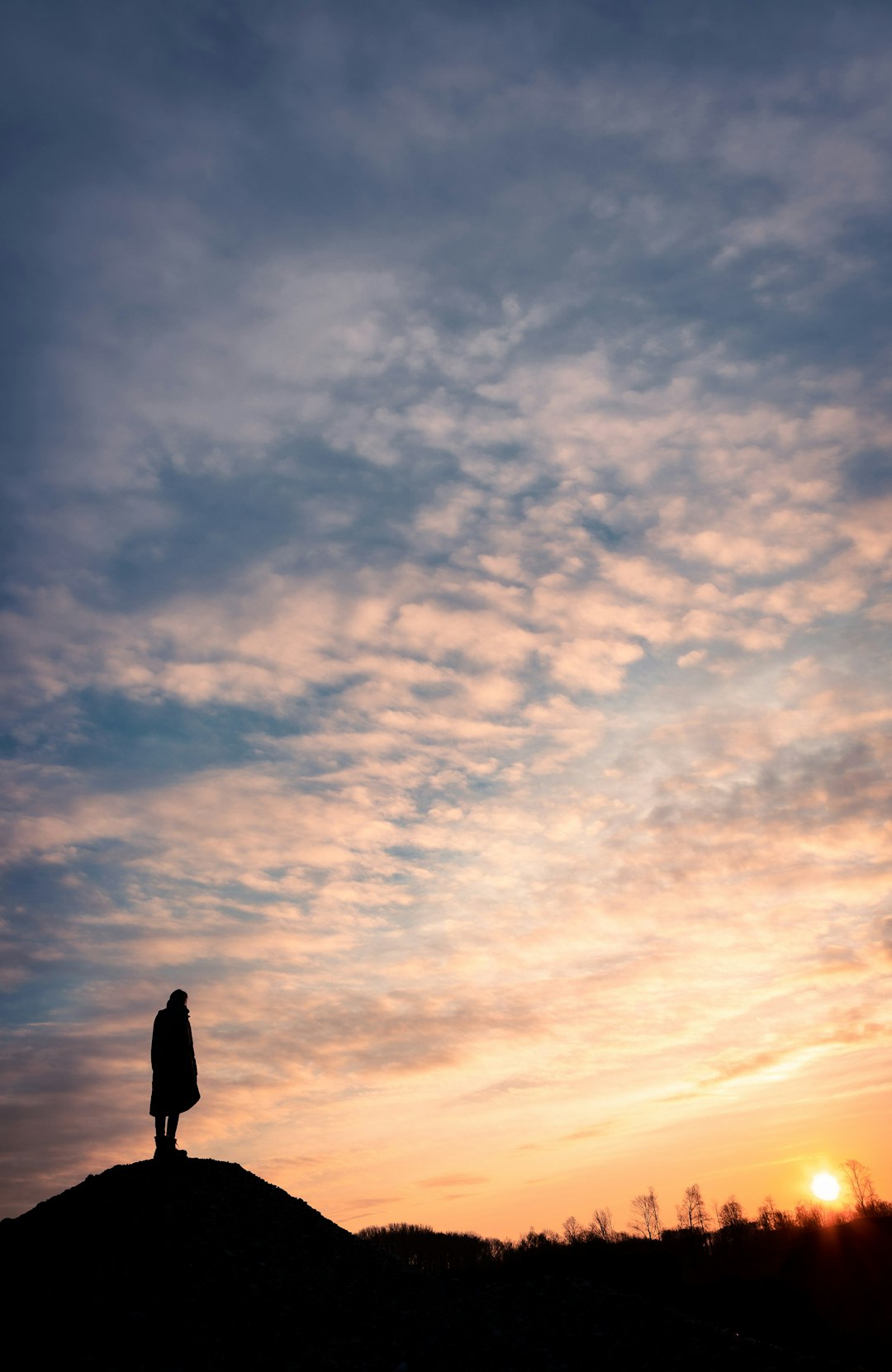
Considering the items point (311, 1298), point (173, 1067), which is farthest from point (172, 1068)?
point (311, 1298)

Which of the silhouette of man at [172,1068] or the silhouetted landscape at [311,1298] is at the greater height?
the silhouette of man at [172,1068]

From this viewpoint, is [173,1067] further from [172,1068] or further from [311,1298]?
[311,1298]

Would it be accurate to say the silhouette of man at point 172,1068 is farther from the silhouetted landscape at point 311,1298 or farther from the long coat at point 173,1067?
the silhouetted landscape at point 311,1298

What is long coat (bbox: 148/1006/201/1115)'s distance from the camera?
1017 inches

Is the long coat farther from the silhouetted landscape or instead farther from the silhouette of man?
the silhouetted landscape

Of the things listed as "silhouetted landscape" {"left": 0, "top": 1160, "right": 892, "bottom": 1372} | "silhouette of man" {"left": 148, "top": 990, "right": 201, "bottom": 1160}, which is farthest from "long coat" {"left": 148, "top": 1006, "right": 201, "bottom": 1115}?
"silhouetted landscape" {"left": 0, "top": 1160, "right": 892, "bottom": 1372}

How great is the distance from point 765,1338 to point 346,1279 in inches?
565

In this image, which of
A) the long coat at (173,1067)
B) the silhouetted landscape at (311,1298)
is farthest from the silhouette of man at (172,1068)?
the silhouetted landscape at (311,1298)

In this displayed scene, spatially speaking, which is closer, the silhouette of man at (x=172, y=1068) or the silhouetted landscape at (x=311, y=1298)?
the silhouetted landscape at (x=311, y=1298)

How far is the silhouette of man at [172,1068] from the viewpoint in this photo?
84.8ft

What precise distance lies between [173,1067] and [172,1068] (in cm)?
3

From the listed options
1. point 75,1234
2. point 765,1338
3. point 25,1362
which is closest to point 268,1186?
point 75,1234

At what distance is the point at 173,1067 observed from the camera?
2581cm

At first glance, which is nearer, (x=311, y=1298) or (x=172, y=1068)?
(x=311, y=1298)
